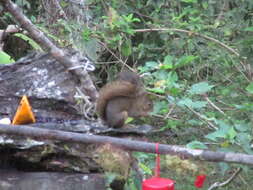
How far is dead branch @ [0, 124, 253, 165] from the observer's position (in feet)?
4.71

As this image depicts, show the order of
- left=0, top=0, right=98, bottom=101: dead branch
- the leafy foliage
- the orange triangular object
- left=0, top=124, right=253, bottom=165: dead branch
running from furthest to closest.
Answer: the leafy foliage
left=0, top=0, right=98, bottom=101: dead branch
the orange triangular object
left=0, top=124, right=253, bottom=165: dead branch

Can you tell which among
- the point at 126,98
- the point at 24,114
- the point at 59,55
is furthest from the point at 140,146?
the point at 126,98

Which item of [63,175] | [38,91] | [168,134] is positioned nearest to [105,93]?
[38,91]

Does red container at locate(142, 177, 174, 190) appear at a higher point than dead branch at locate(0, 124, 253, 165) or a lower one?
lower

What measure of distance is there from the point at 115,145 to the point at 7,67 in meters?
1.14

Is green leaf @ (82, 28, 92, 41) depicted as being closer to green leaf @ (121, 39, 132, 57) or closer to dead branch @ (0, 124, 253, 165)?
green leaf @ (121, 39, 132, 57)

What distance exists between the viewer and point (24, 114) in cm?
217

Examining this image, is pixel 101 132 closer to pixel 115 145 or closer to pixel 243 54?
pixel 115 145

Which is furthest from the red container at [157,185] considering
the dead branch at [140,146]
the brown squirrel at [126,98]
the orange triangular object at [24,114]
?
the brown squirrel at [126,98]

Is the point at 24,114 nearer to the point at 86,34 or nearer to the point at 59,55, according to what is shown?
the point at 59,55

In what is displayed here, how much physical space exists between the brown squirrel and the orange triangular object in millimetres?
447

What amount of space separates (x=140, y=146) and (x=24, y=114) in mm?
807

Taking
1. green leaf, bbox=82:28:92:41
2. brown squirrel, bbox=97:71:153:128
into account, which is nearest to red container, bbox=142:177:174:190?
brown squirrel, bbox=97:71:153:128

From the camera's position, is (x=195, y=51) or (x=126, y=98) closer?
(x=126, y=98)
